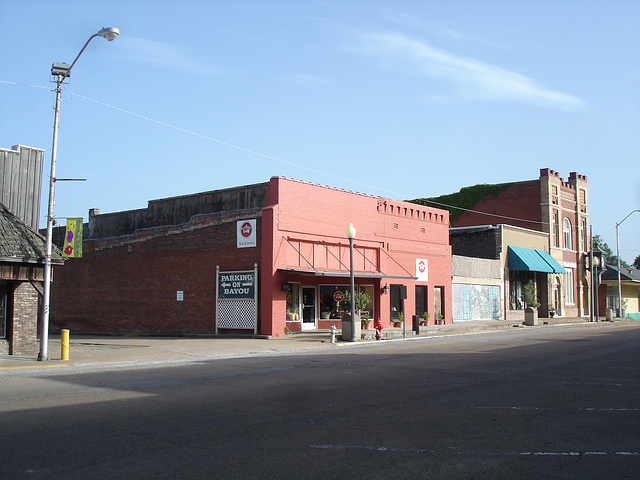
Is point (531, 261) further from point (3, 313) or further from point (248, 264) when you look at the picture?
point (3, 313)

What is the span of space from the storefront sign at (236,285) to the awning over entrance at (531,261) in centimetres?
2557

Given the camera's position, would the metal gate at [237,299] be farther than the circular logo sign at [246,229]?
No

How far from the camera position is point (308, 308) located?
99.4 ft

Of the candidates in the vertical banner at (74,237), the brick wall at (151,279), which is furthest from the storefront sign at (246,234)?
the vertical banner at (74,237)

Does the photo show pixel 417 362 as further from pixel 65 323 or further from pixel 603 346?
pixel 65 323

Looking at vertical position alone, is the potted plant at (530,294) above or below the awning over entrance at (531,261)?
below

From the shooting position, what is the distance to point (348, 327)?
26531mm

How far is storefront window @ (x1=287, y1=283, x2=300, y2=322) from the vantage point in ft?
95.3

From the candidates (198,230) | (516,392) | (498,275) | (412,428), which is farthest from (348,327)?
(498,275)

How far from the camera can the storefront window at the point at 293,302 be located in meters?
29.0

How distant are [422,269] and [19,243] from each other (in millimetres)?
23776

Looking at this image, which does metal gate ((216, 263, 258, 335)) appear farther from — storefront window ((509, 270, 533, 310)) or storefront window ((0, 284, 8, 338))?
storefront window ((509, 270, 533, 310))

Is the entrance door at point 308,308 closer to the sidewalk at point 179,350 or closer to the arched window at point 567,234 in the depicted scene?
the sidewalk at point 179,350

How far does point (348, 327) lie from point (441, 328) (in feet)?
31.1
